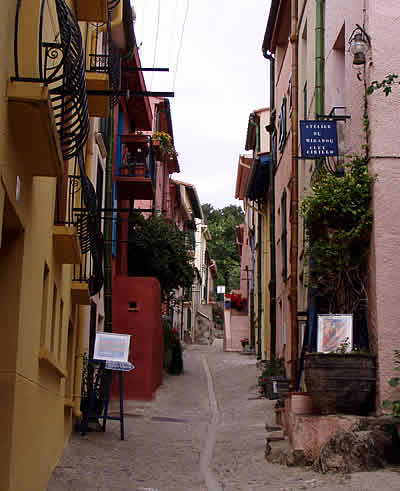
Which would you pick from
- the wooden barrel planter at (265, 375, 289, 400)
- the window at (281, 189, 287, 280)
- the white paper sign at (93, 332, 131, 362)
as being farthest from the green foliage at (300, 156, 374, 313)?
the window at (281, 189, 287, 280)

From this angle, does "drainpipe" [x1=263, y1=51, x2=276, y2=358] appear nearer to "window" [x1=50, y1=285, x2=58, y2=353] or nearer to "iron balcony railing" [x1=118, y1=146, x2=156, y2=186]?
"iron balcony railing" [x1=118, y1=146, x2=156, y2=186]

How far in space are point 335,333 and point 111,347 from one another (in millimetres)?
4308

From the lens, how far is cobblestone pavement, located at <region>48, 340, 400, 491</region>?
9.28 m

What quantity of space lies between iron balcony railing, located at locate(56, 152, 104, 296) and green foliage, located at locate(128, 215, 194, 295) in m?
7.68

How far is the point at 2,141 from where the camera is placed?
545 centimetres

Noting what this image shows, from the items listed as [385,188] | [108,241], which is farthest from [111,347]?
[385,188]

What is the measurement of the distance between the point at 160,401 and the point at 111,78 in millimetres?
9437

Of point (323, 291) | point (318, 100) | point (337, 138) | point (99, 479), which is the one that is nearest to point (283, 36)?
point (318, 100)

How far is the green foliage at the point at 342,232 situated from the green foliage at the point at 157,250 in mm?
9697

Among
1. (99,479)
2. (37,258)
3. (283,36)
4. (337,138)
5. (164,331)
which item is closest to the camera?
(37,258)

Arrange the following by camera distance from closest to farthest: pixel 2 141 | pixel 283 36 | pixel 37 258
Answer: pixel 2 141 < pixel 37 258 < pixel 283 36

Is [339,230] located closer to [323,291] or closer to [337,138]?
[323,291]

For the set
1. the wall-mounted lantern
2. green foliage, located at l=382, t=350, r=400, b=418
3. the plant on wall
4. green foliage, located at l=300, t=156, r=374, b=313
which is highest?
the plant on wall

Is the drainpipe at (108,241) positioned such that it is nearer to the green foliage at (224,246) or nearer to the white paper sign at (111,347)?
the white paper sign at (111,347)
